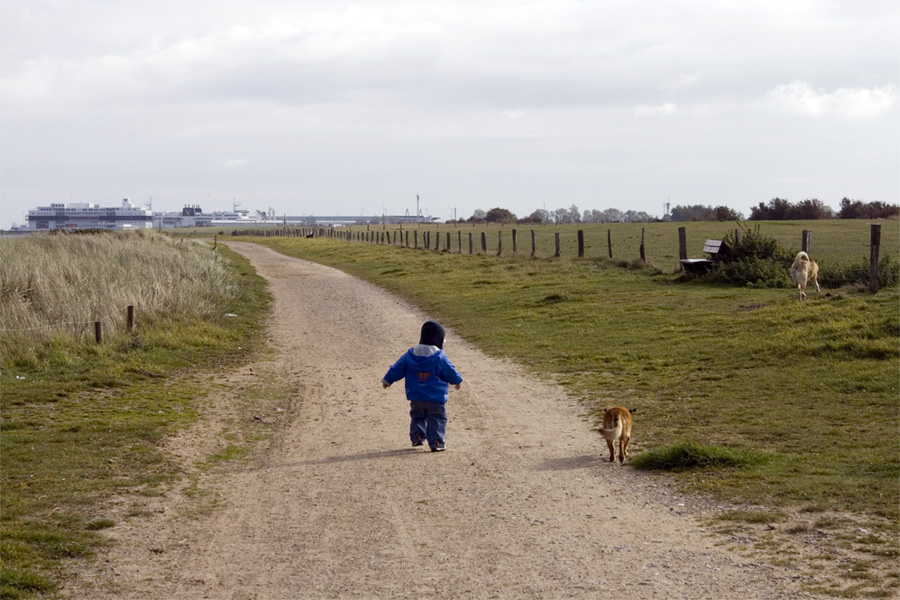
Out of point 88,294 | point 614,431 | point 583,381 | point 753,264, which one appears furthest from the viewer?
point 753,264

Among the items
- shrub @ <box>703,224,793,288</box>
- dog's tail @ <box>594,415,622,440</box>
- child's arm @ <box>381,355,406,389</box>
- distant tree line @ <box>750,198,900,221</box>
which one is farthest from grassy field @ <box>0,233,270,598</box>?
distant tree line @ <box>750,198,900,221</box>

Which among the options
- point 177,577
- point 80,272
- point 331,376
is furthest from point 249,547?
point 80,272

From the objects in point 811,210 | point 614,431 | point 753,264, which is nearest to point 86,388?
point 614,431

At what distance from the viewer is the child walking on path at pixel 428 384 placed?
7742mm

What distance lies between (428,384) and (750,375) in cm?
482

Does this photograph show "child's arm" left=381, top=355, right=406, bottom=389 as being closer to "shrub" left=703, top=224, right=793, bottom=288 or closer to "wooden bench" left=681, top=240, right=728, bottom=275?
"shrub" left=703, top=224, right=793, bottom=288

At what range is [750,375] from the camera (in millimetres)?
10688

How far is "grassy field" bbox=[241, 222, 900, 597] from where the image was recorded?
229 inches

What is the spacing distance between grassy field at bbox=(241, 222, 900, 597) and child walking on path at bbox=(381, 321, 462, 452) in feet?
6.01

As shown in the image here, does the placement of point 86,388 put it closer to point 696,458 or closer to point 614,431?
point 614,431

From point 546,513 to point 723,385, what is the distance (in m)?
5.08

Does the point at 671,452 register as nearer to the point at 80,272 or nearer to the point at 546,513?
the point at 546,513

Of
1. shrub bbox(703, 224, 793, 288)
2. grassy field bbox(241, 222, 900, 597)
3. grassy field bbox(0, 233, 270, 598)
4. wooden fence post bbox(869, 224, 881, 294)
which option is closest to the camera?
grassy field bbox(0, 233, 270, 598)

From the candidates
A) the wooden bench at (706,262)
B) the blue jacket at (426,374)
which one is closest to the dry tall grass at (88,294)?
the blue jacket at (426,374)
